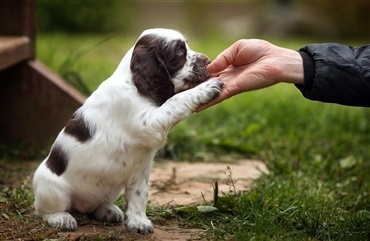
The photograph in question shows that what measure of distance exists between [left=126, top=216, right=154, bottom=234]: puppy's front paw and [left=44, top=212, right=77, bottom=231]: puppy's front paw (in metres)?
0.31

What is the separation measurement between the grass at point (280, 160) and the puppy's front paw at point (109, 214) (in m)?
0.22

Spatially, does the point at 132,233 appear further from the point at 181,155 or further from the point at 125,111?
the point at 181,155

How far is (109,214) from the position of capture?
12.7 ft

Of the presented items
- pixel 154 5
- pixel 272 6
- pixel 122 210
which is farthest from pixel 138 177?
pixel 154 5

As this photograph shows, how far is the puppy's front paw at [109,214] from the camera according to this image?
3.88 meters

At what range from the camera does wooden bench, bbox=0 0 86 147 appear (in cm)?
574

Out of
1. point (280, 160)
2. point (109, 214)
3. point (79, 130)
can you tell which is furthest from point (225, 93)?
point (280, 160)

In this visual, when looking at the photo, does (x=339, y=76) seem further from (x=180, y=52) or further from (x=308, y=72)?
(x=180, y=52)

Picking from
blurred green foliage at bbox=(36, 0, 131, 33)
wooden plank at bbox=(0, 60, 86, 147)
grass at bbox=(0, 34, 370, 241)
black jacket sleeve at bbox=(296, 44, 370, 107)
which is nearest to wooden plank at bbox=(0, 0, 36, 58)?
wooden plank at bbox=(0, 60, 86, 147)

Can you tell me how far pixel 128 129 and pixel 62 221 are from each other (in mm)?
649

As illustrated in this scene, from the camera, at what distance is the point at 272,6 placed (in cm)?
1916

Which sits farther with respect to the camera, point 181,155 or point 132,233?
point 181,155

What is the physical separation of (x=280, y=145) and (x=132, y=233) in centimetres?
272

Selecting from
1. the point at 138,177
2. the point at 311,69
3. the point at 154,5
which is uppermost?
the point at 311,69
